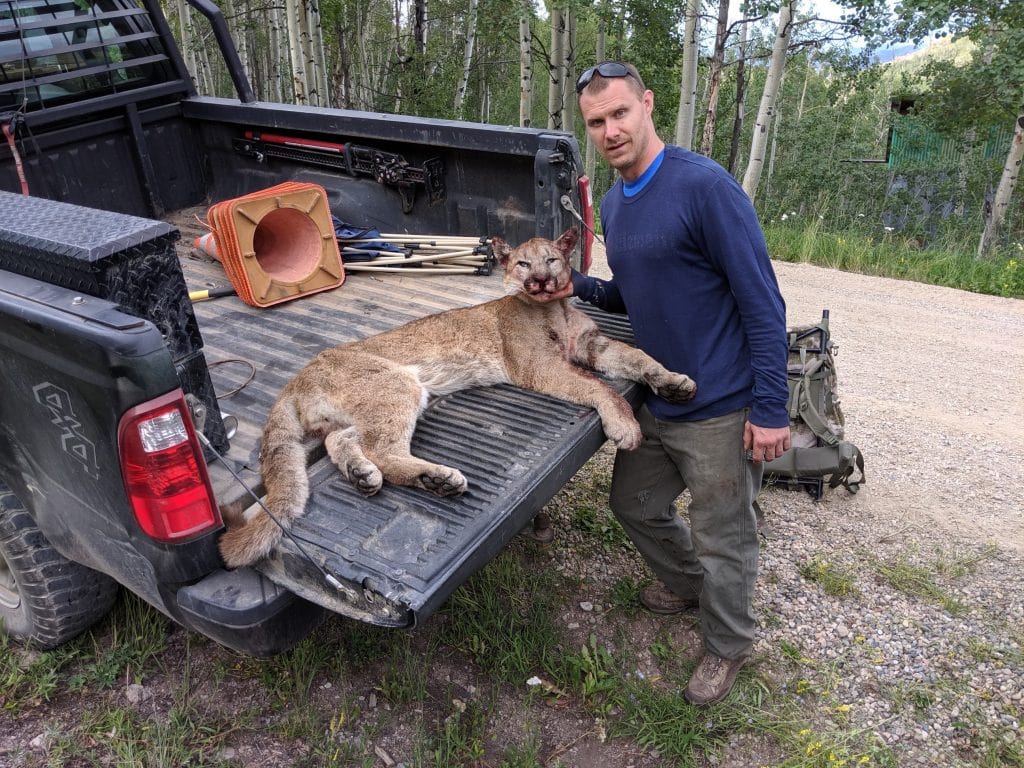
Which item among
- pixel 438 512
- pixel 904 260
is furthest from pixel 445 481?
pixel 904 260

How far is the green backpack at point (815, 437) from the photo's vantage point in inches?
185

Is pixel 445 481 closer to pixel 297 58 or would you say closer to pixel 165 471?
pixel 165 471

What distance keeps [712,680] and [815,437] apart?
208 centimetres

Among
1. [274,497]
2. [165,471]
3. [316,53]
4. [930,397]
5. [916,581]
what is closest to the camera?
[165,471]

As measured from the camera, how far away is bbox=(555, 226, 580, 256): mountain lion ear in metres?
3.50

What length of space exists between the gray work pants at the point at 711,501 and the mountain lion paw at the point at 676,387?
140 mm

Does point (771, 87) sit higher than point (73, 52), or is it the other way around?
point (73, 52)

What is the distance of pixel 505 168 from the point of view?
4.47 m

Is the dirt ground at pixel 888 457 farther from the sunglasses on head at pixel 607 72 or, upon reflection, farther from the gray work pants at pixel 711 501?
the sunglasses on head at pixel 607 72

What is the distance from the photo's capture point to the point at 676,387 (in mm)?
3029

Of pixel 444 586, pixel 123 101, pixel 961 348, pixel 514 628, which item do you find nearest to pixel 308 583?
pixel 444 586

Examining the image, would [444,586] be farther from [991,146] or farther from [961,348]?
Result: [991,146]

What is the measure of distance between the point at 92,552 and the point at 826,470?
4.00 meters

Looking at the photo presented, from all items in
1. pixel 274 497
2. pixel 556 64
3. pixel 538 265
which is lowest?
pixel 274 497
